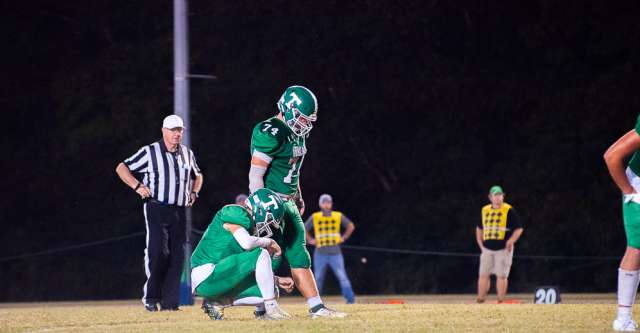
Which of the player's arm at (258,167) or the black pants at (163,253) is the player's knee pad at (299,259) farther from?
the black pants at (163,253)

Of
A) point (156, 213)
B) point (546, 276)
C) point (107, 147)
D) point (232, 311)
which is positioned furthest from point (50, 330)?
point (107, 147)

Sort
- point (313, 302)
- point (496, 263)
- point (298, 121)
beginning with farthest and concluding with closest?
point (496, 263), point (298, 121), point (313, 302)

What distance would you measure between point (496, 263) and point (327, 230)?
2.86m

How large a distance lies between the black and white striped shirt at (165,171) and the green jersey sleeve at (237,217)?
9.51 feet

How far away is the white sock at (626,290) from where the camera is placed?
27.5 ft

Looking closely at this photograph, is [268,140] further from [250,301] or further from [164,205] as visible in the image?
[164,205]

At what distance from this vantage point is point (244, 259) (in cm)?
971

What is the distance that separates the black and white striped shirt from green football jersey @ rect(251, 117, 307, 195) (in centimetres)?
259

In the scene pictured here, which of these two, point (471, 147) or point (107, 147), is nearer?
point (471, 147)

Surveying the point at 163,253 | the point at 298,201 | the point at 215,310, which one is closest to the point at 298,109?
the point at 298,201

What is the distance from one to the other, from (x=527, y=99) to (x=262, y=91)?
251 inches

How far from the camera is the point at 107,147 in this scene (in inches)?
1252

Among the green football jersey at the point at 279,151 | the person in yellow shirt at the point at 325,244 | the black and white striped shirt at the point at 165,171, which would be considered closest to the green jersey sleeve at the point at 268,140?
the green football jersey at the point at 279,151

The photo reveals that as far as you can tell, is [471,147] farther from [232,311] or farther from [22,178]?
[232,311]
